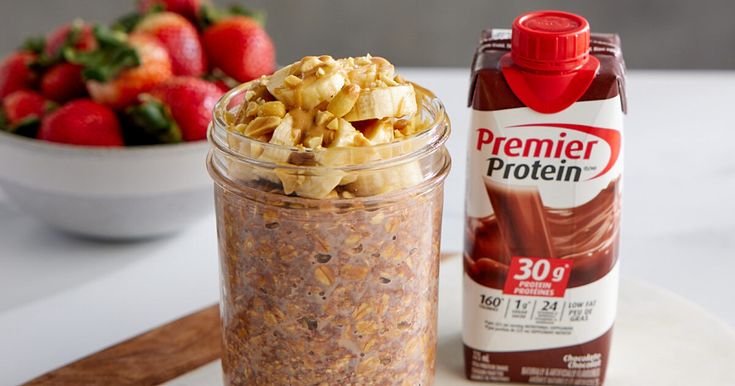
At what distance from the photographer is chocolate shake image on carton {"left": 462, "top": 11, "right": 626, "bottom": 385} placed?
0.94 meters

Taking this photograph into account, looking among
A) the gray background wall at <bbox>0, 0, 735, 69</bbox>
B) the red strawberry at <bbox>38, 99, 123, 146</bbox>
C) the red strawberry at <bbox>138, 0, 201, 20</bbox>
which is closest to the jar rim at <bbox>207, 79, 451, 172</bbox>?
the red strawberry at <bbox>38, 99, 123, 146</bbox>

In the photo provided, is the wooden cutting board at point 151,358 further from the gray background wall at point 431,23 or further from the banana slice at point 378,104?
the gray background wall at point 431,23

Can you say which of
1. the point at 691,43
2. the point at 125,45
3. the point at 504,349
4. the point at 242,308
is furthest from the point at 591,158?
the point at 691,43

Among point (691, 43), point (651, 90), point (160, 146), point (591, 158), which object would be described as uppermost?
point (591, 158)

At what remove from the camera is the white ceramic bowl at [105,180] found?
128cm

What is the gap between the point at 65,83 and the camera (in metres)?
1.41

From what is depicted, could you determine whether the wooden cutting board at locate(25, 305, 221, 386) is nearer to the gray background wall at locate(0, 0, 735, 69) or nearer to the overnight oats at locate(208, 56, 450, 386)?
the overnight oats at locate(208, 56, 450, 386)

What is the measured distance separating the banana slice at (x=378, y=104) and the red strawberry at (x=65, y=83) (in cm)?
71

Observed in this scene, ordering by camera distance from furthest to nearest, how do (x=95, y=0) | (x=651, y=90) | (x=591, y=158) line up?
(x=95, y=0) < (x=651, y=90) < (x=591, y=158)

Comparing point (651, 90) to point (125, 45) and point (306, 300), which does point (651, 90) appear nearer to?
point (125, 45)

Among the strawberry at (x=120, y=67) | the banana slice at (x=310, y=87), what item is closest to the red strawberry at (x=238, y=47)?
the strawberry at (x=120, y=67)

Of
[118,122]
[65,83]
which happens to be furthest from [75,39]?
[118,122]

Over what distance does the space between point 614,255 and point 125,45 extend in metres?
0.72

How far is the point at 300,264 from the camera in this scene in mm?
837
